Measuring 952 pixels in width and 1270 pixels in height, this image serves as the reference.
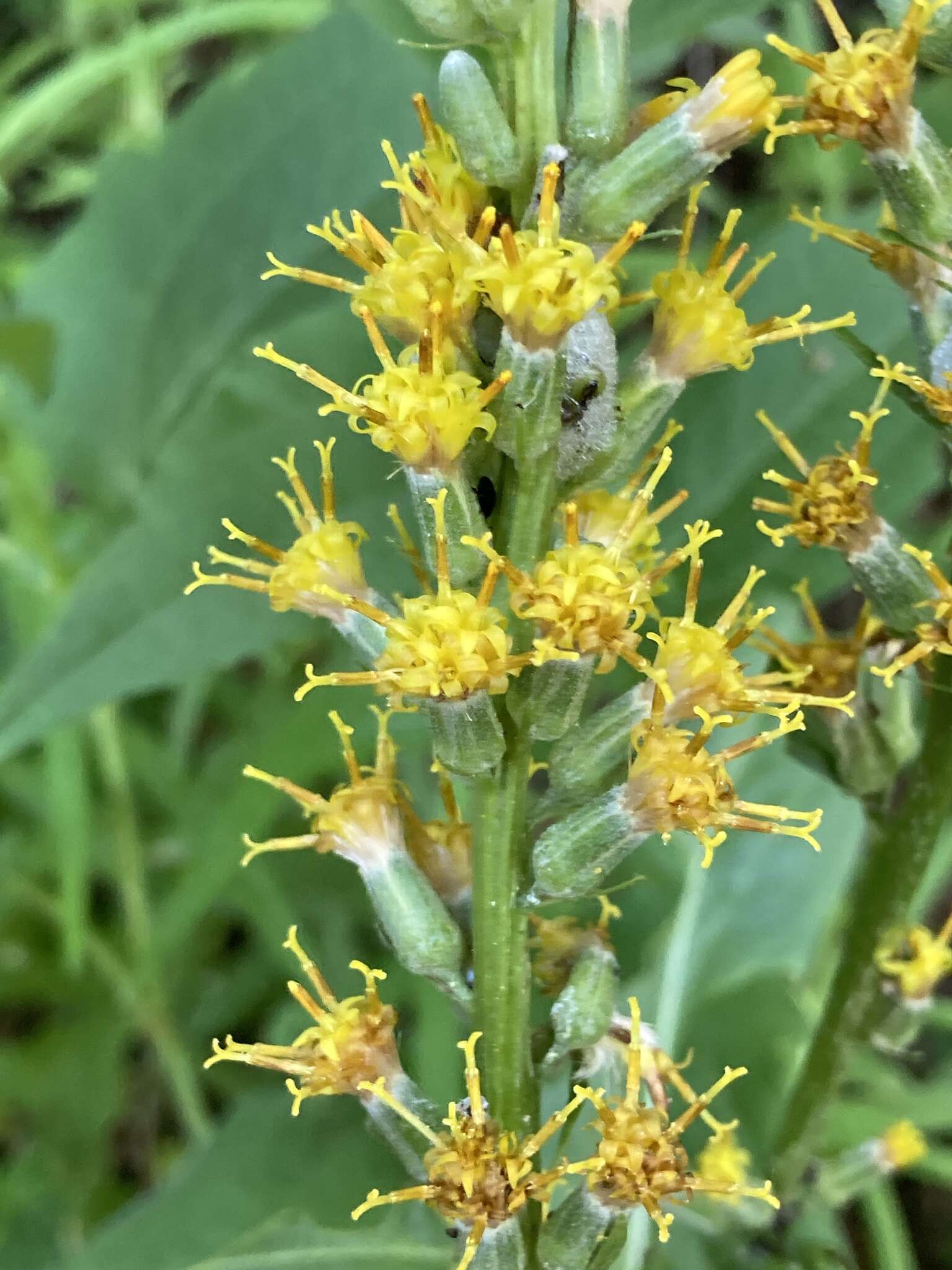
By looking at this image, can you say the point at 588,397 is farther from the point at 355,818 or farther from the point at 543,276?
the point at 355,818

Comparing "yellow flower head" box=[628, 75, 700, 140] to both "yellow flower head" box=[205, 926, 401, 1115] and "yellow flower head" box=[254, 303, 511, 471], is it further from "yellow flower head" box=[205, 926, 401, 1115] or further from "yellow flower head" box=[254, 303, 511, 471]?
"yellow flower head" box=[205, 926, 401, 1115]

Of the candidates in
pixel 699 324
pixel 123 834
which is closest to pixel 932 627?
pixel 699 324

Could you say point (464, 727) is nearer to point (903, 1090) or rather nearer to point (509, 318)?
point (509, 318)

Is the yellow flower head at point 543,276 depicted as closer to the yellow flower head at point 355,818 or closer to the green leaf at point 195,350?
the yellow flower head at point 355,818

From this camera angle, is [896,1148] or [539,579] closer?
[539,579]

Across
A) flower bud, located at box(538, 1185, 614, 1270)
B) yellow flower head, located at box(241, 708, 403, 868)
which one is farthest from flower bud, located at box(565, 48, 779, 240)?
flower bud, located at box(538, 1185, 614, 1270)

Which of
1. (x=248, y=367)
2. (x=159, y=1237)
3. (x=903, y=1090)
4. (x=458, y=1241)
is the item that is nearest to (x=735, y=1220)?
(x=458, y=1241)

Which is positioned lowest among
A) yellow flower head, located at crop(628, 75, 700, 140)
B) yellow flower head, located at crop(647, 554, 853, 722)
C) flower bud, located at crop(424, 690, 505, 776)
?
yellow flower head, located at crop(647, 554, 853, 722)
